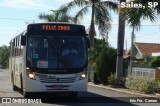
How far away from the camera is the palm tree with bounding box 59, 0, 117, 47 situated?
36.9 m

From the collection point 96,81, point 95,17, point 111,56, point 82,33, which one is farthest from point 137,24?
point 95,17

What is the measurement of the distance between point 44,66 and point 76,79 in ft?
4.68

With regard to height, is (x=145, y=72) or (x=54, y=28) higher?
(x=54, y=28)

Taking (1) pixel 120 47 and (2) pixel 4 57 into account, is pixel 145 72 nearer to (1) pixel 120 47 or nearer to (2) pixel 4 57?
(1) pixel 120 47

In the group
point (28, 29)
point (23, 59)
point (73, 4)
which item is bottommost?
point (23, 59)

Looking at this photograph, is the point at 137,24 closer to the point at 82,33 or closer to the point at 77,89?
the point at 82,33

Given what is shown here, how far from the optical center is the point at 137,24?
66.0 feet

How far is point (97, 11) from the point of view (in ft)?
122

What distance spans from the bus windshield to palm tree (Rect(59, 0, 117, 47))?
1846 centimetres

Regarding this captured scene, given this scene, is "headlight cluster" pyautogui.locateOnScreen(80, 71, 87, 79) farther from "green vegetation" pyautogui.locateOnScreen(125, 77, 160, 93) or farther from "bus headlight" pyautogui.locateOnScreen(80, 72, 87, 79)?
"green vegetation" pyautogui.locateOnScreen(125, 77, 160, 93)

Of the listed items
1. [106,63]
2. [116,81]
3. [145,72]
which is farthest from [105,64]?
[145,72]

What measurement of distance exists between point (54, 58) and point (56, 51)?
299 millimetres

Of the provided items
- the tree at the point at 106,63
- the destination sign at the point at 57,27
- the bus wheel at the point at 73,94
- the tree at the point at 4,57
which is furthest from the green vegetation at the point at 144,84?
the tree at the point at 4,57

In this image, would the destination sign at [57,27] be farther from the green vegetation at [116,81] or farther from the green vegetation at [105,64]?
the green vegetation at [105,64]
